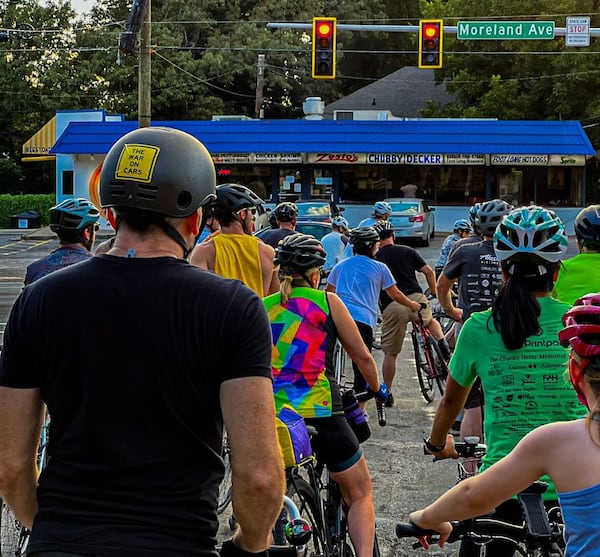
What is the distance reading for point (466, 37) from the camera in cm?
2209

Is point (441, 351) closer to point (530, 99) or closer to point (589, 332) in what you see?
point (589, 332)

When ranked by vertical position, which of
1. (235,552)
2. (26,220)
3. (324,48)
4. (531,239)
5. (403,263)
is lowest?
(26,220)

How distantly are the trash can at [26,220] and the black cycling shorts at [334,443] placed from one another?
38.2 meters

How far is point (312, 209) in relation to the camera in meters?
27.1

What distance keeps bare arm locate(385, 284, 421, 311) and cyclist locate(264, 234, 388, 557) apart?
4.03 metres

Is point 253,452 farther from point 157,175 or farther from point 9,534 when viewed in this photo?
point 9,534

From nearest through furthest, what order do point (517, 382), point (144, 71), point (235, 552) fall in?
point (235, 552) < point (517, 382) < point (144, 71)

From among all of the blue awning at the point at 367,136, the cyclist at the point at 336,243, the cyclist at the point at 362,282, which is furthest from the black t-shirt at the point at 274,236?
the blue awning at the point at 367,136

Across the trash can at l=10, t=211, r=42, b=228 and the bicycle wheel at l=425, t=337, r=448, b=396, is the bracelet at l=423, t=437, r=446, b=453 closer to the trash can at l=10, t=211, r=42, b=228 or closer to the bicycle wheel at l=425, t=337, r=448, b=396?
the bicycle wheel at l=425, t=337, r=448, b=396

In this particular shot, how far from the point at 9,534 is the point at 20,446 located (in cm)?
297

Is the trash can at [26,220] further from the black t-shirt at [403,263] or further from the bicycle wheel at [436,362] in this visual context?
the bicycle wheel at [436,362]

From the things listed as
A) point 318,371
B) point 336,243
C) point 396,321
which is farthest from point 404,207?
point 318,371

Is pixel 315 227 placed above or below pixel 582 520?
below

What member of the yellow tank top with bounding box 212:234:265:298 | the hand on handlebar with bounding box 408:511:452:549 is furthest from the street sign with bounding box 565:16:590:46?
the hand on handlebar with bounding box 408:511:452:549
